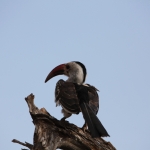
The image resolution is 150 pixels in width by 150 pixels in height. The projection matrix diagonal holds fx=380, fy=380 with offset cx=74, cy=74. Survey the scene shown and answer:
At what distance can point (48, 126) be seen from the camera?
19.7ft

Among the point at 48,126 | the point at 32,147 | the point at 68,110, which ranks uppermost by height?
the point at 68,110

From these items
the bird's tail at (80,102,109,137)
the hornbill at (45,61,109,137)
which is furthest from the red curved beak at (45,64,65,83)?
the bird's tail at (80,102,109,137)

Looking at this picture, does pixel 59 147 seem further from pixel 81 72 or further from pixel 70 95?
pixel 81 72

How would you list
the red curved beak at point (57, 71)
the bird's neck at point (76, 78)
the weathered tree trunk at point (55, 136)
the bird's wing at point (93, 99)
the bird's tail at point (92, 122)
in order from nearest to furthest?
the weathered tree trunk at point (55, 136), the bird's tail at point (92, 122), the bird's wing at point (93, 99), the bird's neck at point (76, 78), the red curved beak at point (57, 71)

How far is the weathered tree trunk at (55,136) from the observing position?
5.70 m

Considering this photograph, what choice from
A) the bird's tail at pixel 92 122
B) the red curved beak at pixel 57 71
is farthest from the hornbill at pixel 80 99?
the red curved beak at pixel 57 71

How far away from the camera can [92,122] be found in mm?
6293

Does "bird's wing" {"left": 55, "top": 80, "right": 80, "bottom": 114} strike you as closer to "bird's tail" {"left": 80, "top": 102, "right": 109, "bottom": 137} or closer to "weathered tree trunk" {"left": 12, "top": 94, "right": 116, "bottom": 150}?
"bird's tail" {"left": 80, "top": 102, "right": 109, "bottom": 137}

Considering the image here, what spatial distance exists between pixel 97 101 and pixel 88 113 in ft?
2.49

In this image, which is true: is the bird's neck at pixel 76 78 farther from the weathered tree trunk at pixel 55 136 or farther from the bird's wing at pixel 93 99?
the weathered tree trunk at pixel 55 136

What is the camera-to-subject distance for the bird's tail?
599 centimetres

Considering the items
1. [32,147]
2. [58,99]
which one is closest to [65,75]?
[58,99]

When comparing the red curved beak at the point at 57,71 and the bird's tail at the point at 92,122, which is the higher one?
the red curved beak at the point at 57,71

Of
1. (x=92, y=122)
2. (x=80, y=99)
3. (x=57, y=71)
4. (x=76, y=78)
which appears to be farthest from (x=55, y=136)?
(x=57, y=71)
